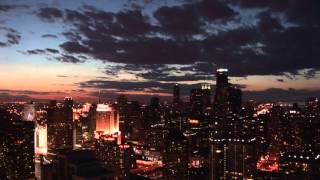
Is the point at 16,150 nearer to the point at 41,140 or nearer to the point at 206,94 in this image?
the point at 41,140

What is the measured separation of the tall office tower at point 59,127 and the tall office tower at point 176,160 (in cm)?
1140

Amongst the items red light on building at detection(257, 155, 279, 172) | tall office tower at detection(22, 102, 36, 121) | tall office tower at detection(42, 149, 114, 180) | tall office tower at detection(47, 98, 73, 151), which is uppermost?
tall office tower at detection(22, 102, 36, 121)

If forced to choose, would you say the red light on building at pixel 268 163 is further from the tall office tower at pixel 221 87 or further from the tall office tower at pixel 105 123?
the tall office tower at pixel 105 123

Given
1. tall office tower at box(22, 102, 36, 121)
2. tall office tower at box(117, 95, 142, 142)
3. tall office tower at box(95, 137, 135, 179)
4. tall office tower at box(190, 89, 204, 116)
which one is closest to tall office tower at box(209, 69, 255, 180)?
tall office tower at box(190, 89, 204, 116)

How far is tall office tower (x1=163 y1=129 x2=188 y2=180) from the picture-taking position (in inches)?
1166

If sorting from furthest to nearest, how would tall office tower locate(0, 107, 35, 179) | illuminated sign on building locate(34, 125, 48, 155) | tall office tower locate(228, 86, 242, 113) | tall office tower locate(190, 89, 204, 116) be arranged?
tall office tower locate(190, 89, 204, 116) → tall office tower locate(228, 86, 242, 113) → illuminated sign on building locate(34, 125, 48, 155) → tall office tower locate(0, 107, 35, 179)

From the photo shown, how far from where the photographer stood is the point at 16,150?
957 inches

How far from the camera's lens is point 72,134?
41.5 metres

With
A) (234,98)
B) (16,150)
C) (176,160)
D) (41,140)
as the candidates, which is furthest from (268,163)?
(41,140)

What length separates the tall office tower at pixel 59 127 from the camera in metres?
39.4

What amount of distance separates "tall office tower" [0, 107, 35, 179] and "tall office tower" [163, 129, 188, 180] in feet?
32.3

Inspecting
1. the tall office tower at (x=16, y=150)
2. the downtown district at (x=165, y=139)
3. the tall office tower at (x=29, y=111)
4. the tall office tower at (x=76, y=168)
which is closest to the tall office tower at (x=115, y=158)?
the downtown district at (x=165, y=139)

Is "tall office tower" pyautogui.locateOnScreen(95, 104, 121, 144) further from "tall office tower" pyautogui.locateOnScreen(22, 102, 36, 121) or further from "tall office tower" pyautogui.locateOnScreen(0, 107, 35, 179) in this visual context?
"tall office tower" pyautogui.locateOnScreen(0, 107, 35, 179)

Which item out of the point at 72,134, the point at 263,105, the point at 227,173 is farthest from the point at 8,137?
the point at 263,105
